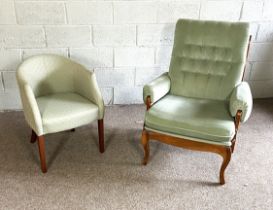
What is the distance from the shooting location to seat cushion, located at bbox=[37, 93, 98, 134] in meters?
1.93

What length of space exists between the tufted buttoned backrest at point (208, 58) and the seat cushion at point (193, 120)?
0.19 m

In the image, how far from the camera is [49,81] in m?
2.23

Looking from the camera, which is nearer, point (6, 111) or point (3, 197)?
point (3, 197)

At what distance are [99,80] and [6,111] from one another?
0.90 meters

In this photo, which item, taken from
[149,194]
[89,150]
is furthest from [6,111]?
[149,194]

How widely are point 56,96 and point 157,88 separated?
0.73 meters

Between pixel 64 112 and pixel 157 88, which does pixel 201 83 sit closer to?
pixel 157 88

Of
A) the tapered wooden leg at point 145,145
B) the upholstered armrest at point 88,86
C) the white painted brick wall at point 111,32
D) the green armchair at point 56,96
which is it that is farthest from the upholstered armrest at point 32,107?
the white painted brick wall at point 111,32

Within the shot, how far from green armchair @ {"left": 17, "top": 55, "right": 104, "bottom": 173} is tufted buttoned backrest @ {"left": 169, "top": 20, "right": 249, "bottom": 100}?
2.08 ft

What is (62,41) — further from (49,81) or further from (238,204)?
(238,204)

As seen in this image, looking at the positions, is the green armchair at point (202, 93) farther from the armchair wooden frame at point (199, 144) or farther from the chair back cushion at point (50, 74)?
the chair back cushion at point (50, 74)

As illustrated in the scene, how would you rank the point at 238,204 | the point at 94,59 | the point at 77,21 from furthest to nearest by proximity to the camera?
the point at 94,59, the point at 77,21, the point at 238,204

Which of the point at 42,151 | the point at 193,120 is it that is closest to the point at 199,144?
the point at 193,120

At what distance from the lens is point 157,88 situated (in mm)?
2084
